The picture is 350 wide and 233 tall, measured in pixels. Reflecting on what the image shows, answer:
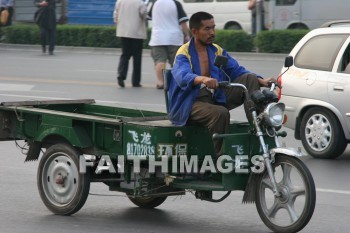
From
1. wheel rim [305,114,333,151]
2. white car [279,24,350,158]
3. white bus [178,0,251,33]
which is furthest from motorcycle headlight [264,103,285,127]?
white bus [178,0,251,33]

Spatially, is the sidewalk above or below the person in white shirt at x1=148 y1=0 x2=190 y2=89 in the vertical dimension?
below

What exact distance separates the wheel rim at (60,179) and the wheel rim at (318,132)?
4285mm

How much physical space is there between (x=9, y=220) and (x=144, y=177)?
1194 mm

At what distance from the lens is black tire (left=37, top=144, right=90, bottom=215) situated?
26.0ft

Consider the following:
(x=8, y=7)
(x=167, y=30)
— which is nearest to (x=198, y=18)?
(x=167, y=30)

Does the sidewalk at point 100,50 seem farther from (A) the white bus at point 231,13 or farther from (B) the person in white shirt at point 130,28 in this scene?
(B) the person in white shirt at point 130,28

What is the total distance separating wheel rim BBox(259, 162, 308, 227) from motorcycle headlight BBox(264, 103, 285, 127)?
0.30m

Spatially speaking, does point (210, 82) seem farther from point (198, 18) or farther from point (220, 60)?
point (198, 18)

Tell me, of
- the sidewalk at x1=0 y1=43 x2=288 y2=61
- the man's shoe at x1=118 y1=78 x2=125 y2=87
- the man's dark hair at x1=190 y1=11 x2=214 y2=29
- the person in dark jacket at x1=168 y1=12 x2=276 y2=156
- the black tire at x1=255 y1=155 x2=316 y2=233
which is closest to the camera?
the black tire at x1=255 y1=155 x2=316 y2=233

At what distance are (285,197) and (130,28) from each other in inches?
463

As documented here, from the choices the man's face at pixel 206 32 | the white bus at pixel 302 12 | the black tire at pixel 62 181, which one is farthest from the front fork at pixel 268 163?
the white bus at pixel 302 12

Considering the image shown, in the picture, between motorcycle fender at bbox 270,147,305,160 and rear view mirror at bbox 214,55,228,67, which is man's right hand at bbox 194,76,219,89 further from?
motorcycle fender at bbox 270,147,305,160

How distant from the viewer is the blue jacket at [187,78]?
748cm

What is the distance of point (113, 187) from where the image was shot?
8070 mm
